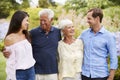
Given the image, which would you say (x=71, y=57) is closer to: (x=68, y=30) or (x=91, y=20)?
(x=68, y=30)

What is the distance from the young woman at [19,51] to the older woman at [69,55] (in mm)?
384

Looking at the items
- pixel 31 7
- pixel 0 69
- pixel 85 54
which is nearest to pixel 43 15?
pixel 85 54

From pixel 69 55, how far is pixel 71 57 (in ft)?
0.11

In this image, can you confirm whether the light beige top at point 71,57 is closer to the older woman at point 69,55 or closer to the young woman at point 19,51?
the older woman at point 69,55

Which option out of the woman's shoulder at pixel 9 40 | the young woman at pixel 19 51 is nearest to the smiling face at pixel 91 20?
the young woman at pixel 19 51

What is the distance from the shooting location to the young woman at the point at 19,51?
403 centimetres

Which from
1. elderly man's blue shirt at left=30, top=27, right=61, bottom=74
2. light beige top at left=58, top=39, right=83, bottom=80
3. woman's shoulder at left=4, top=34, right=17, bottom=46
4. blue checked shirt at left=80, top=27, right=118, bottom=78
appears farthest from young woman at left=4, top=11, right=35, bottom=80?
blue checked shirt at left=80, top=27, right=118, bottom=78

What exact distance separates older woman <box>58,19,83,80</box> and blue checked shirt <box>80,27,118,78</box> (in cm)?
7

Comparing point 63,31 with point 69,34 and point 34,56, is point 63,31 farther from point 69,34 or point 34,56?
point 34,56

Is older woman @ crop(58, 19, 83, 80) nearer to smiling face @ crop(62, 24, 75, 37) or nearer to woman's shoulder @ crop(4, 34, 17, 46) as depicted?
smiling face @ crop(62, 24, 75, 37)

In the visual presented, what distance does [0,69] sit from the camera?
9.24 metres

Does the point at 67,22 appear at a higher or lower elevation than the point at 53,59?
higher

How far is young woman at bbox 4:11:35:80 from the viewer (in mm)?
4031

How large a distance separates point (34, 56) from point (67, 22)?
50cm
